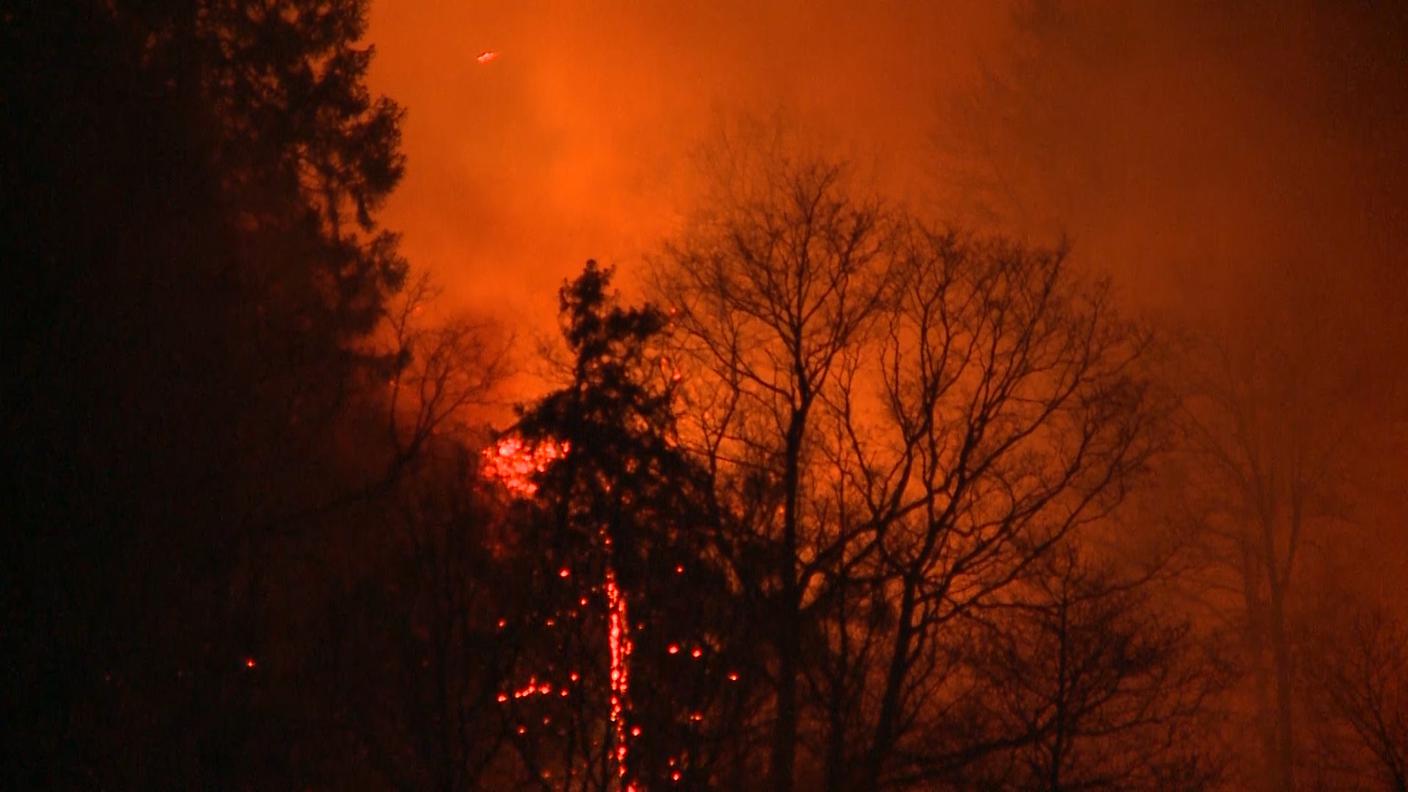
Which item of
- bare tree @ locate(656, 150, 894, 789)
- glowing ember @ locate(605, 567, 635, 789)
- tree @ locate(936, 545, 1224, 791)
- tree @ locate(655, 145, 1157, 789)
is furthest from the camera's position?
bare tree @ locate(656, 150, 894, 789)

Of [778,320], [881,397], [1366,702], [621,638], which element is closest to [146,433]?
[621,638]

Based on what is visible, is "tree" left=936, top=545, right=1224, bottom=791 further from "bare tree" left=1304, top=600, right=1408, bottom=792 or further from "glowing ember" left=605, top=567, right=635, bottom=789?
"glowing ember" left=605, top=567, right=635, bottom=789

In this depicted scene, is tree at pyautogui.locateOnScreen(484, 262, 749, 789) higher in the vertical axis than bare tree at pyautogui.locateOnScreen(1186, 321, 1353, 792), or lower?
lower

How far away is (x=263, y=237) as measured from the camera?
16.5 metres

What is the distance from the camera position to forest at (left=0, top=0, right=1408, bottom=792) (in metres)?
9.14

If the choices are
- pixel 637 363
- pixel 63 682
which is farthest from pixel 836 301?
pixel 63 682

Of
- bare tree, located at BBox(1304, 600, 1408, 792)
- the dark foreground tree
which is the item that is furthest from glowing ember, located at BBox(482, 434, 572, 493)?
bare tree, located at BBox(1304, 600, 1408, 792)

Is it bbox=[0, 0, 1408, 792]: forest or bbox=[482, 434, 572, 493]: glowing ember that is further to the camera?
bbox=[482, 434, 572, 493]: glowing ember

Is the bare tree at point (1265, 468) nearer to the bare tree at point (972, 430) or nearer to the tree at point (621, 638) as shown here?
the bare tree at point (972, 430)

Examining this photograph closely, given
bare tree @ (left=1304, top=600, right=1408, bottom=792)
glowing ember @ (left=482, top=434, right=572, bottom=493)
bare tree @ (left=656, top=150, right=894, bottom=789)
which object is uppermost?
bare tree @ (left=656, top=150, right=894, bottom=789)

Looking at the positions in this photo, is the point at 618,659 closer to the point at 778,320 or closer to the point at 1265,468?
the point at 778,320

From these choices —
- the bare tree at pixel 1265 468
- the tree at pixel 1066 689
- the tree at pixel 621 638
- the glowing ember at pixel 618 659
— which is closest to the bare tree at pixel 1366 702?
the tree at pixel 1066 689

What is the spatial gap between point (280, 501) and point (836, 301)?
21.7 ft

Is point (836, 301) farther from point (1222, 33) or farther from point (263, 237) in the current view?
point (1222, 33)
